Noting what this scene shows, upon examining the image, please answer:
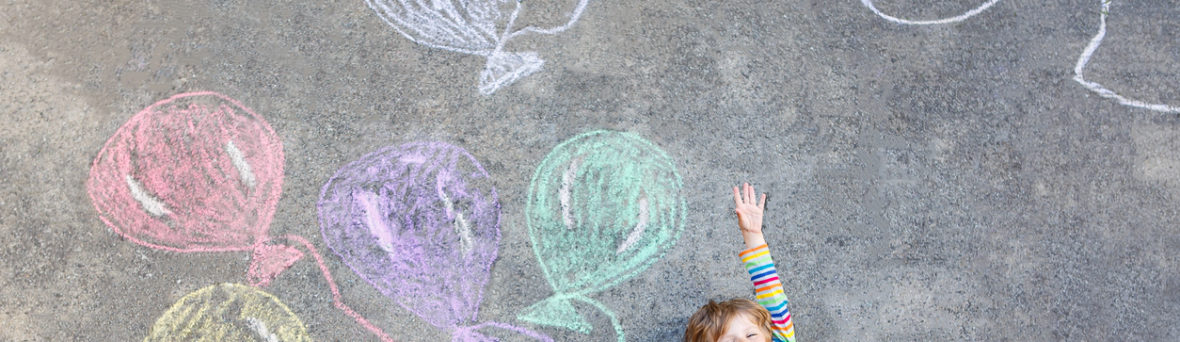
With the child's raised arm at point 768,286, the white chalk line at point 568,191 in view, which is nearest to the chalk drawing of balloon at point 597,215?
the white chalk line at point 568,191

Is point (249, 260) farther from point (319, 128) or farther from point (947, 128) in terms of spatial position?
point (947, 128)

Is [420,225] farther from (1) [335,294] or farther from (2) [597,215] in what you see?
(2) [597,215]

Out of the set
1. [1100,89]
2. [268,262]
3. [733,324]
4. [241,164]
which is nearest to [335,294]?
[268,262]

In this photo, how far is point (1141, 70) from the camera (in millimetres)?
3213

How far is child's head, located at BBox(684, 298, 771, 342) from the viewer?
241 cm

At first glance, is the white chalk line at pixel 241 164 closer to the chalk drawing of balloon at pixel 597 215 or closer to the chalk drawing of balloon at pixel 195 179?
the chalk drawing of balloon at pixel 195 179

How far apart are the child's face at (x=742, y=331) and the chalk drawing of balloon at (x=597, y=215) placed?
24.2 inches

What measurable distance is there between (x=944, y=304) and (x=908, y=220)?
1.40 feet

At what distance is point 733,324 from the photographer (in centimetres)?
243

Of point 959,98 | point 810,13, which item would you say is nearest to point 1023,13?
point 959,98

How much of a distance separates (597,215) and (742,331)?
869mm

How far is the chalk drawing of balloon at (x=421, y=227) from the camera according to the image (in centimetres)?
291

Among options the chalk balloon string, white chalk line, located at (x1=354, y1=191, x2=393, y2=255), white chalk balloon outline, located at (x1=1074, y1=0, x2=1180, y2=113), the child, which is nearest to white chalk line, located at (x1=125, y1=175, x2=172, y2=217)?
the chalk balloon string

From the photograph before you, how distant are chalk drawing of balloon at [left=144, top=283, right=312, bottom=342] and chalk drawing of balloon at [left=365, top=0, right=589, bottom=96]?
1377 mm
